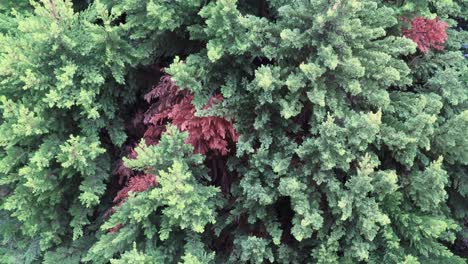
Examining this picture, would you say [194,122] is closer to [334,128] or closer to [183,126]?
[183,126]

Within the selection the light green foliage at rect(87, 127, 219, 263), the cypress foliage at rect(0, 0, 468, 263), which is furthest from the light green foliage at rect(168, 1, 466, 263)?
the light green foliage at rect(87, 127, 219, 263)

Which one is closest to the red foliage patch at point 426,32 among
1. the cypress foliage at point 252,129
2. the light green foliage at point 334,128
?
A: the cypress foliage at point 252,129

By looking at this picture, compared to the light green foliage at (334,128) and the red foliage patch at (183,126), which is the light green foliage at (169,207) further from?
the light green foliage at (334,128)

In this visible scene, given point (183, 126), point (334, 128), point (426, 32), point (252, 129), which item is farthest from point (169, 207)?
point (426, 32)

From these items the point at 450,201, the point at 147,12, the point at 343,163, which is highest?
the point at 147,12

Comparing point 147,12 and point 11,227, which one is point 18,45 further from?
point 11,227

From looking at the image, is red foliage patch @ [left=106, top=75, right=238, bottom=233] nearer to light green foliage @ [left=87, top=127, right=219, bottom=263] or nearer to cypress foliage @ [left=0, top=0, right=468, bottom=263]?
cypress foliage @ [left=0, top=0, right=468, bottom=263]

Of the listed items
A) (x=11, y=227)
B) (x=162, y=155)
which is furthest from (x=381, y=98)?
(x=11, y=227)
